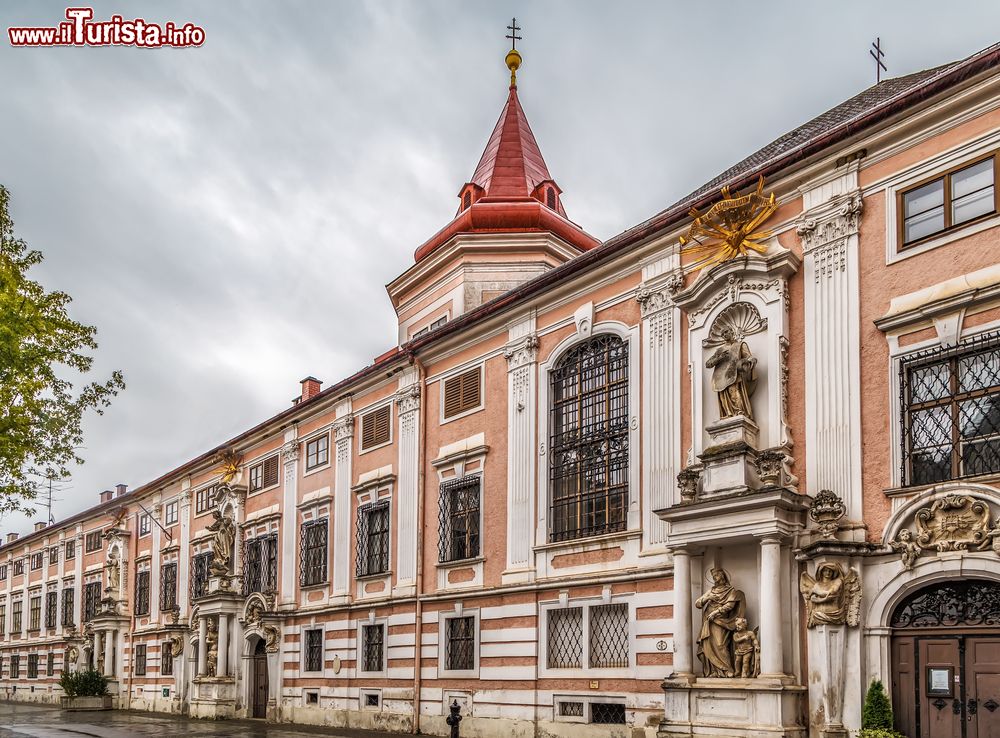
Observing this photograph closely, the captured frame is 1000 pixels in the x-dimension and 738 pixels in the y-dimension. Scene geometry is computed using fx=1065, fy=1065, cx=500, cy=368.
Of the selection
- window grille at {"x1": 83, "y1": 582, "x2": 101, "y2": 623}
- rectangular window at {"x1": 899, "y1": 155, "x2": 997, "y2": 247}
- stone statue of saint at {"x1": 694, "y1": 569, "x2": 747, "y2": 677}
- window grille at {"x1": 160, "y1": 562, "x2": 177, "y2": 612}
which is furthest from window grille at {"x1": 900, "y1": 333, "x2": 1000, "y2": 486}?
window grille at {"x1": 83, "y1": 582, "x2": 101, "y2": 623}

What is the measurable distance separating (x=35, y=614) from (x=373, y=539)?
37809 millimetres

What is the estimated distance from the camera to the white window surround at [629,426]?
806 inches

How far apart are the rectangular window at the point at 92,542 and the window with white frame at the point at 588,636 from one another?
119ft

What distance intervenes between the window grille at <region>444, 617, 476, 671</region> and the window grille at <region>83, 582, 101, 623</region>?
30829 mm

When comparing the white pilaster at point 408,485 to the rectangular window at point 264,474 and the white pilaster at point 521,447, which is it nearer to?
the white pilaster at point 521,447

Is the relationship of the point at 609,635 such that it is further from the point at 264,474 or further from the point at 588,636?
the point at 264,474

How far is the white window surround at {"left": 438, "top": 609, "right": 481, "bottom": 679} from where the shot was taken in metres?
23.7

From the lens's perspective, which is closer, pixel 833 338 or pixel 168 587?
pixel 833 338

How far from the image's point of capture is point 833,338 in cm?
1702

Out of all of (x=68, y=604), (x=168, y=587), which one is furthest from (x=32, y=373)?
(x=68, y=604)

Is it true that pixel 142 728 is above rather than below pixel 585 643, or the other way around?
below

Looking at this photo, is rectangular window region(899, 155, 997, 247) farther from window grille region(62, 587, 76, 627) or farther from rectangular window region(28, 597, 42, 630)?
rectangular window region(28, 597, 42, 630)

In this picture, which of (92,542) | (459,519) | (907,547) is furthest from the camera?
(92,542)

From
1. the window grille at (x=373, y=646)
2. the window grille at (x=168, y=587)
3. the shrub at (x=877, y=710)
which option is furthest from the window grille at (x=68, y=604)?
the shrub at (x=877, y=710)
